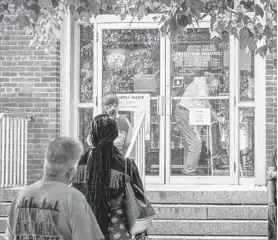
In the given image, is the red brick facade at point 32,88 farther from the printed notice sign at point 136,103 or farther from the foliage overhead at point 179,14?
the foliage overhead at point 179,14

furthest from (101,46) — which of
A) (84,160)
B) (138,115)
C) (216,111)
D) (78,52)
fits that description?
(84,160)

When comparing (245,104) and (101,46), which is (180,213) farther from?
(101,46)

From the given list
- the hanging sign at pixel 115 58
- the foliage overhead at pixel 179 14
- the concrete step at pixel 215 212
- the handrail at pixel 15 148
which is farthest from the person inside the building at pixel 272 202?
the handrail at pixel 15 148

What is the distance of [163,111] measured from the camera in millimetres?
12039

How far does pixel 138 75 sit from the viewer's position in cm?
1212

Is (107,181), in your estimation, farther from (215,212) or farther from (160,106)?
(160,106)

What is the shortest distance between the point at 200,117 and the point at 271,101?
1097 mm

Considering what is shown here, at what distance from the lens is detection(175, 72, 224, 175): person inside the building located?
12.0m

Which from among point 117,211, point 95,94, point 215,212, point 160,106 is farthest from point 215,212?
point 117,211

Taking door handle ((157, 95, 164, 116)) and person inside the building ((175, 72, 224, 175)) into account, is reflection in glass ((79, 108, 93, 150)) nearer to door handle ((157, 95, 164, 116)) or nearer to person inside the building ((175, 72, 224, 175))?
door handle ((157, 95, 164, 116))

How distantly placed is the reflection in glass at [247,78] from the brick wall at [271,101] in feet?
1.51

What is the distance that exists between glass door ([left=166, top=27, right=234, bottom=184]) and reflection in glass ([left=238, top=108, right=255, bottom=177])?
0.15 m

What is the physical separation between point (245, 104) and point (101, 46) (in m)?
2.27

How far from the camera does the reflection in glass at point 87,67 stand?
12344 mm
